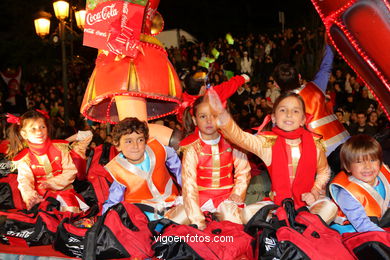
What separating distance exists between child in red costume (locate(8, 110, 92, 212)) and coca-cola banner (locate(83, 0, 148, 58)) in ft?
3.65

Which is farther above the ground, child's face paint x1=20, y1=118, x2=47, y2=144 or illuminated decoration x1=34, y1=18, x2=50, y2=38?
illuminated decoration x1=34, y1=18, x2=50, y2=38

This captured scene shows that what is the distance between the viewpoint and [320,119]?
369cm

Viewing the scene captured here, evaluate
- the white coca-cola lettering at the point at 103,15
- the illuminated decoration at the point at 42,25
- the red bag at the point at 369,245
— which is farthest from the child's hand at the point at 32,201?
the illuminated decoration at the point at 42,25

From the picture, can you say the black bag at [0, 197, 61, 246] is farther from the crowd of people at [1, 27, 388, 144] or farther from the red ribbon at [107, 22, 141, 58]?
the crowd of people at [1, 27, 388, 144]

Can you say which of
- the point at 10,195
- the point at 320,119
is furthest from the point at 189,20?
the point at 320,119

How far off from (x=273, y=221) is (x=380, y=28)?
4.26 feet

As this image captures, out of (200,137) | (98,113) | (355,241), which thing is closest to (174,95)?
(200,137)

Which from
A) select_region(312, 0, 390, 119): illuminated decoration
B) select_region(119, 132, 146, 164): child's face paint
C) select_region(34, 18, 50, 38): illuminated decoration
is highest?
select_region(34, 18, 50, 38): illuminated decoration

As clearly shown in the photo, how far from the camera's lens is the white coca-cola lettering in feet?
10.6

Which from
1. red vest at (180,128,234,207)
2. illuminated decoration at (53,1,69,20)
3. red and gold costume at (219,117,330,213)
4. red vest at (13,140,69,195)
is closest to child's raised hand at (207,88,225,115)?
red and gold costume at (219,117,330,213)

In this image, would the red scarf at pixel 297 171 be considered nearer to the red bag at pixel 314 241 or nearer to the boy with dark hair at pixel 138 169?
the red bag at pixel 314 241

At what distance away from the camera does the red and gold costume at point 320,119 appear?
12.0 ft

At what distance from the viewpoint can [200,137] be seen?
3.46 metres

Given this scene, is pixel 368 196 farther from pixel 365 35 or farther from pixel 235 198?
pixel 365 35
